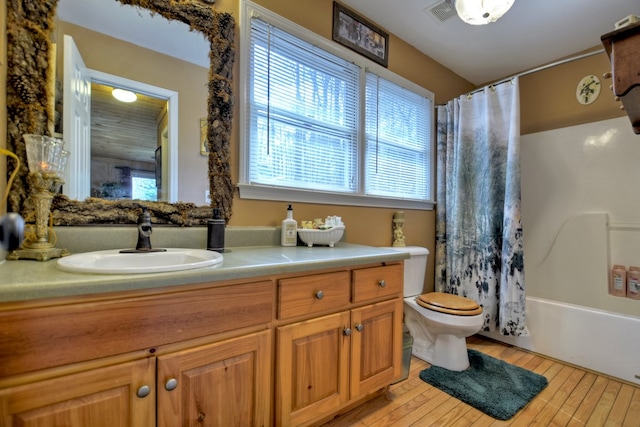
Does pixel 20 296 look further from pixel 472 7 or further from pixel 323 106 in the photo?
pixel 472 7

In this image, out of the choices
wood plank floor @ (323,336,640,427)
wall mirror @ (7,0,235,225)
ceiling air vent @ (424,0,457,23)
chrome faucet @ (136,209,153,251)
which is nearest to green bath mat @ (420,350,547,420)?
wood plank floor @ (323,336,640,427)

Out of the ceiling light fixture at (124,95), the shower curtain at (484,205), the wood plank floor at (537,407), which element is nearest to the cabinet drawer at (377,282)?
the wood plank floor at (537,407)

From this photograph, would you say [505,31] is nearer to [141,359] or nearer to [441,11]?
[441,11]

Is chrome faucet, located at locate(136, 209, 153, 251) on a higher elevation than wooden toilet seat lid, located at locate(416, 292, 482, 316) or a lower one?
higher

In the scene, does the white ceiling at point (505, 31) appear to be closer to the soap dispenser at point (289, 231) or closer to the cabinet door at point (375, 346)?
the soap dispenser at point (289, 231)

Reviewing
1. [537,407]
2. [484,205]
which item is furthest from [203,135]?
[537,407]

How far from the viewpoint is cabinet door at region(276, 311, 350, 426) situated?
1.09 metres

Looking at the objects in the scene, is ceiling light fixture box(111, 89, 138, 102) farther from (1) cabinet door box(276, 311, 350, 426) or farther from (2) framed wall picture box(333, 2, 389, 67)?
(2) framed wall picture box(333, 2, 389, 67)

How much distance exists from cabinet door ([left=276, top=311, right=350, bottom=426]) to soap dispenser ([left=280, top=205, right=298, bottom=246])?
1.72 ft

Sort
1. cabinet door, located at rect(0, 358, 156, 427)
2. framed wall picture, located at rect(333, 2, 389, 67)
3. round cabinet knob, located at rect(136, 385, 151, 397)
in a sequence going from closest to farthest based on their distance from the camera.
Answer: cabinet door, located at rect(0, 358, 156, 427) → round cabinet knob, located at rect(136, 385, 151, 397) → framed wall picture, located at rect(333, 2, 389, 67)

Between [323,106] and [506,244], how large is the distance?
1668 millimetres

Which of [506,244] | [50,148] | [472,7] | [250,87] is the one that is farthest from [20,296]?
[506,244]

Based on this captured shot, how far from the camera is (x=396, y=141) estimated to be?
232cm

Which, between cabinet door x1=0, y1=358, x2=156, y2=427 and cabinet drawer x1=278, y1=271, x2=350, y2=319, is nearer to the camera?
cabinet door x1=0, y1=358, x2=156, y2=427
